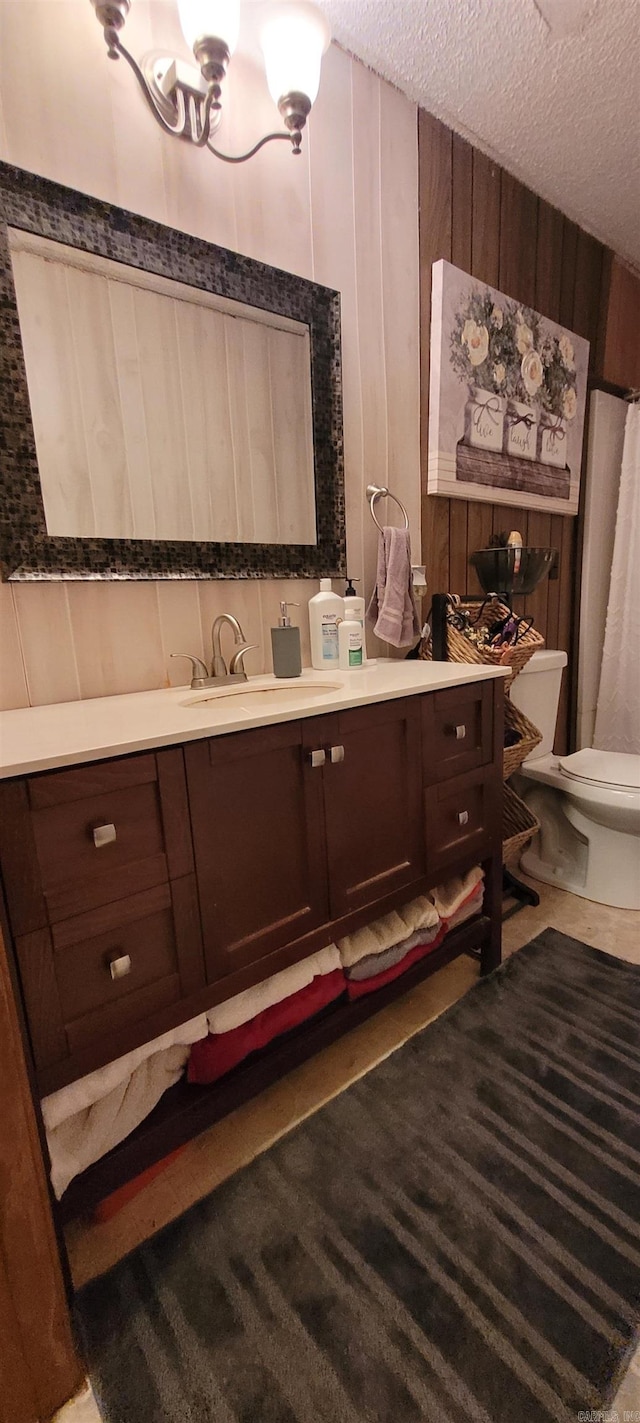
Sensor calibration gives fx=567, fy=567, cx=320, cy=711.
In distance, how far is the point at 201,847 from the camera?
0.83m

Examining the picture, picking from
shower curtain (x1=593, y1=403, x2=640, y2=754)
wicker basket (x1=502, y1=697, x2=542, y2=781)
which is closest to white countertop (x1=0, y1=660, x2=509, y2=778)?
wicker basket (x1=502, y1=697, x2=542, y2=781)

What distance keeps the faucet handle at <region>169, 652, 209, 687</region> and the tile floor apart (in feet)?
2.78

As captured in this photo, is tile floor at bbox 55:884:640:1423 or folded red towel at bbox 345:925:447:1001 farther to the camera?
folded red towel at bbox 345:925:447:1001

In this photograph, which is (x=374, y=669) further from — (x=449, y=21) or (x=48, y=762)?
(x=449, y=21)

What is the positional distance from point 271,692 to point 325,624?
0.24 metres

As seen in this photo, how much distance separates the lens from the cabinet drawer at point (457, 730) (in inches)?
45.9

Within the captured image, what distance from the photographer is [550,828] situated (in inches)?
76.9

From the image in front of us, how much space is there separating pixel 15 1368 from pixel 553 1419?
0.65 metres

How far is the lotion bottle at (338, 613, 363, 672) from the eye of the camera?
1.39m

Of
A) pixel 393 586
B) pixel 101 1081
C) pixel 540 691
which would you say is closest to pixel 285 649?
pixel 393 586

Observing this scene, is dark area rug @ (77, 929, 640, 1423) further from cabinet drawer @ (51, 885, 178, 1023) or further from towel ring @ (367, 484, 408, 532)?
towel ring @ (367, 484, 408, 532)

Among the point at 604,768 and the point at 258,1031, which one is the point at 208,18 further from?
the point at 604,768

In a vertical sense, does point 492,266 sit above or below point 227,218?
above

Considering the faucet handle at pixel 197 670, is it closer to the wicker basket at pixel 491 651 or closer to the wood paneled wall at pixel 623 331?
the wicker basket at pixel 491 651
